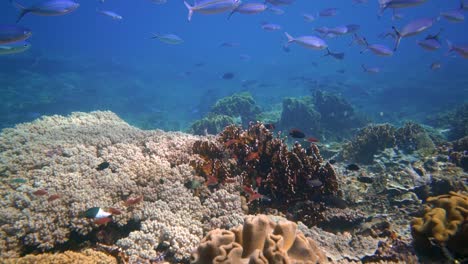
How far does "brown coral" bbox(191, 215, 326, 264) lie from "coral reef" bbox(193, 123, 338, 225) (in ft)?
5.83

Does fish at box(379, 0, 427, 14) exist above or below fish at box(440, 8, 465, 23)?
above

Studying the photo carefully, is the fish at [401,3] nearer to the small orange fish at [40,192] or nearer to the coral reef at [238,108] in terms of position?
the small orange fish at [40,192]

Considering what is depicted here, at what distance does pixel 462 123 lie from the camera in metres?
Answer: 13.8

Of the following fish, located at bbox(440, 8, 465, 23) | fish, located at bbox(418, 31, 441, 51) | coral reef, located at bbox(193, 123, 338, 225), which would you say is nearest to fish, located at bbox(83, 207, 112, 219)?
coral reef, located at bbox(193, 123, 338, 225)

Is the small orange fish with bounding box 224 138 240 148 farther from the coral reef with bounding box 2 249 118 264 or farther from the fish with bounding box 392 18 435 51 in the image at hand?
the fish with bounding box 392 18 435 51

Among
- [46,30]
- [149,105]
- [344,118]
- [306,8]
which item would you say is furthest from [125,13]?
[344,118]

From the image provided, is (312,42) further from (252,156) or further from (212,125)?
(212,125)

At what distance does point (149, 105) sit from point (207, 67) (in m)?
34.9

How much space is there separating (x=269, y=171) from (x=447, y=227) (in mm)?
2920

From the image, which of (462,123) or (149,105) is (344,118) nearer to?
(462,123)

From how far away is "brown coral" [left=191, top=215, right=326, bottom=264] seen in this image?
2723 mm

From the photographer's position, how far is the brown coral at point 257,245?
8.93ft

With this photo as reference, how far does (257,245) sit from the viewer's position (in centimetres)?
297

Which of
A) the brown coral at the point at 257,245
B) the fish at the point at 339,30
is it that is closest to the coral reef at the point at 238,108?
the fish at the point at 339,30
